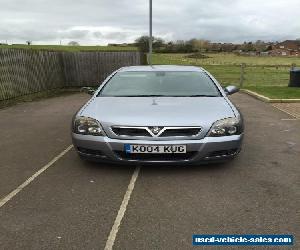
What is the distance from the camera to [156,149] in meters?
4.65

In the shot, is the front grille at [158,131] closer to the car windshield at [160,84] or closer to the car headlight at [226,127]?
the car headlight at [226,127]

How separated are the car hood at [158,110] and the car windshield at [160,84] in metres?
0.27

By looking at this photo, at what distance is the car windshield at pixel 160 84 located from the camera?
5945mm

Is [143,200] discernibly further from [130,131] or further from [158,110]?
[158,110]

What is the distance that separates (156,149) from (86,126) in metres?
0.98

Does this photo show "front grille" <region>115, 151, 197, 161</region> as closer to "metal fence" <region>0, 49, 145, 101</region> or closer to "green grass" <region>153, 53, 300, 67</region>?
"metal fence" <region>0, 49, 145, 101</region>

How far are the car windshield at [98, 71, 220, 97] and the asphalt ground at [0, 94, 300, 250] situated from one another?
45.7 inches

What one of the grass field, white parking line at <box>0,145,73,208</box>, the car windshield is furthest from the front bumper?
the grass field

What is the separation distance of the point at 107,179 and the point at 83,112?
100cm

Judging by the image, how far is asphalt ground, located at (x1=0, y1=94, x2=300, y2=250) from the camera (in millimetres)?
3400

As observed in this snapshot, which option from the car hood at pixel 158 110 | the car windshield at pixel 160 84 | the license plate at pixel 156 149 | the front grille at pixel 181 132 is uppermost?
the car windshield at pixel 160 84

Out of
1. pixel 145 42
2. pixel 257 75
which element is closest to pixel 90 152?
pixel 257 75

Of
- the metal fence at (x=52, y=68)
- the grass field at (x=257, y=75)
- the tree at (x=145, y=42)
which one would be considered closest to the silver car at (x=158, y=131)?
the metal fence at (x=52, y=68)

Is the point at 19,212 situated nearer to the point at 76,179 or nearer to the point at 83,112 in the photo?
the point at 76,179
